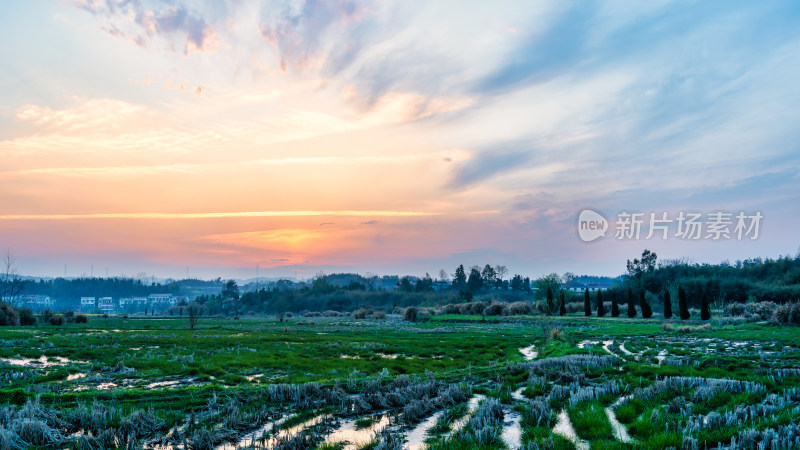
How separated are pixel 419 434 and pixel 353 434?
144cm

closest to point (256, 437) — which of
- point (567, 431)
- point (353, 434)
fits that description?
point (353, 434)

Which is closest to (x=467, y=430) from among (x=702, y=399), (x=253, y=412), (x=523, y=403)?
(x=523, y=403)

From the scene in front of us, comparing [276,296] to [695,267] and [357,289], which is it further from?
[695,267]

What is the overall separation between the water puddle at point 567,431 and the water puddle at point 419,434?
110 inches

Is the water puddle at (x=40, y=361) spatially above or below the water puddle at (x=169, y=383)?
below

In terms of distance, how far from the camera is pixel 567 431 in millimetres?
9617

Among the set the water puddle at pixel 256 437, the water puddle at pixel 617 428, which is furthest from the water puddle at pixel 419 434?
the water puddle at pixel 617 428

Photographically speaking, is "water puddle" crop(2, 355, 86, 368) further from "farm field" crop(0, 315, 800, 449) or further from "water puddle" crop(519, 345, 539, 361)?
"water puddle" crop(519, 345, 539, 361)

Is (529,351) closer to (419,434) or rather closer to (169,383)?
(169,383)

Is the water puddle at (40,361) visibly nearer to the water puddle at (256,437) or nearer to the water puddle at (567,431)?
the water puddle at (256,437)

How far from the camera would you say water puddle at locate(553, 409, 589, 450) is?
8688 mm

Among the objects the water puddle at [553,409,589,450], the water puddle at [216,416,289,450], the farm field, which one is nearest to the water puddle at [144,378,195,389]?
the farm field

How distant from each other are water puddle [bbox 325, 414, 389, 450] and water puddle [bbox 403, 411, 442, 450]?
2.56ft

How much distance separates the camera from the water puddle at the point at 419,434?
897 centimetres
